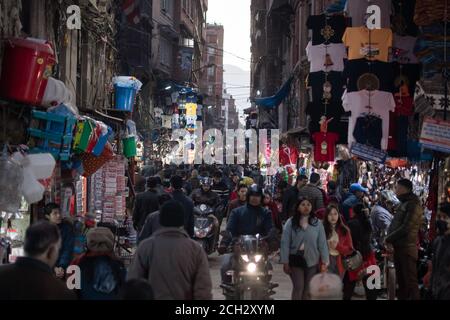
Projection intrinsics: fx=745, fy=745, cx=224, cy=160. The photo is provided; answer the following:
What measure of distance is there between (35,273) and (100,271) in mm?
2282

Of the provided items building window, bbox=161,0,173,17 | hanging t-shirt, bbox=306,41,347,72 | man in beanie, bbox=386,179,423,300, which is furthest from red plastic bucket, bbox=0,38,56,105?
building window, bbox=161,0,173,17

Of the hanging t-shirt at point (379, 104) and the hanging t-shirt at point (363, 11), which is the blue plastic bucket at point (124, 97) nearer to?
the hanging t-shirt at point (363, 11)

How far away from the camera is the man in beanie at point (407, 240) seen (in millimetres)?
10461

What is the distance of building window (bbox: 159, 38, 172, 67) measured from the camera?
2028 inches

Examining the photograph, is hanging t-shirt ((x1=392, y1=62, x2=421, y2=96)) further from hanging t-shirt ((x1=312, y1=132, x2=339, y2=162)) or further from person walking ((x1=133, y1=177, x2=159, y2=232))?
person walking ((x1=133, y1=177, x2=159, y2=232))

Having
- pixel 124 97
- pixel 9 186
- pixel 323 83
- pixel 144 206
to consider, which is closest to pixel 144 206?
pixel 144 206

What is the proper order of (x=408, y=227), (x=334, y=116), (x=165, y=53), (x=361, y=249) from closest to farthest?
(x=408, y=227), (x=361, y=249), (x=334, y=116), (x=165, y=53)

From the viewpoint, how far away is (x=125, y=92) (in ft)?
70.5

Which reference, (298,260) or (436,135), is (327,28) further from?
(298,260)

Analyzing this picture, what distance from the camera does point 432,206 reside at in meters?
13.0
